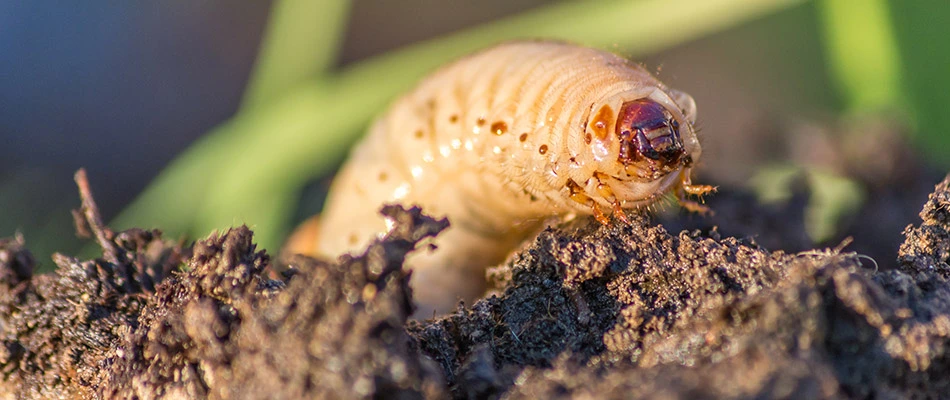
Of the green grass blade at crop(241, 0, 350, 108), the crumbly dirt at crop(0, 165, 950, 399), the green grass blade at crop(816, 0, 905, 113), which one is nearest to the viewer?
the crumbly dirt at crop(0, 165, 950, 399)

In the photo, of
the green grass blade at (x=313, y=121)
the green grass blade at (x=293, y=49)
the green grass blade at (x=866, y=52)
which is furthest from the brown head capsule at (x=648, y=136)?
the green grass blade at (x=293, y=49)

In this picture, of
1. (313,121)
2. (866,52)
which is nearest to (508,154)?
(313,121)

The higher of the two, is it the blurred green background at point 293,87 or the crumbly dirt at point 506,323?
the blurred green background at point 293,87

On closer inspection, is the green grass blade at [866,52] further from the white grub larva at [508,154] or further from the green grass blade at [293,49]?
the green grass blade at [293,49]

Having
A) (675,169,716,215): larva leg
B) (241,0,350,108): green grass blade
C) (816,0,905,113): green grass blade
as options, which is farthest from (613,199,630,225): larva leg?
(241,0,350,108): green grass blade

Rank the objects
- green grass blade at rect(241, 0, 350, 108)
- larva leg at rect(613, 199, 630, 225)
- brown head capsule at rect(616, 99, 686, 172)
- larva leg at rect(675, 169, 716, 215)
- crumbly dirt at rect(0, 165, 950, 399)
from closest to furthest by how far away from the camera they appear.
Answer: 1. crumbly dirt at rect(0, 165, 950, 399)
2. larva leg at rect(613, 199, 630, 225)
3. brown head capsule at rect(616, 99, 686, 172)
4. larva leg at rect(675, 169, 716, 215)
5. green grass blade at rect(241, 0, 350, 108)

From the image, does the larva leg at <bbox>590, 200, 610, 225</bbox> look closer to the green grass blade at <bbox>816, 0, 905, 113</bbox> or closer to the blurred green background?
the blurred green background
